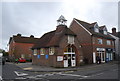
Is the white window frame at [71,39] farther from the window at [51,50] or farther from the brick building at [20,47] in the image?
the brick building at [20,47]

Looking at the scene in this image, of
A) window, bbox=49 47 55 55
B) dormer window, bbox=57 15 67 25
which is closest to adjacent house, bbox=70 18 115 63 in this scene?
dormer window, bbox=57 15 67 25

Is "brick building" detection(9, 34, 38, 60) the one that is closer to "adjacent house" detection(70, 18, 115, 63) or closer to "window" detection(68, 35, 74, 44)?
"adjacent house" detection(70, 18, 115, 63)

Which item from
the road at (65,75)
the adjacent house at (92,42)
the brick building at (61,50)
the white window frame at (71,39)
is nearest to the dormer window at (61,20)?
the brick building at (61,50)

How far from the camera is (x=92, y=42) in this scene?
27.3 meters

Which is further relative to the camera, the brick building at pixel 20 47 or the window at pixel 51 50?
the brick building at pixel 20 47

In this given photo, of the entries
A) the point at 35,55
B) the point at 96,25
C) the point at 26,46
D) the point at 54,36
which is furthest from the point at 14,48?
the point at 96,25

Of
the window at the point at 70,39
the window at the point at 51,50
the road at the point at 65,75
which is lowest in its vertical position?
the road at the point at 65,75

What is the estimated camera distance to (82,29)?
29.4 metres

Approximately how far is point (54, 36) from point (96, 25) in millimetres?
13296

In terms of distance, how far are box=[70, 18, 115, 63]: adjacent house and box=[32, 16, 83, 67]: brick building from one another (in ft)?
16.9

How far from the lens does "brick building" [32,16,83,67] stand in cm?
2058

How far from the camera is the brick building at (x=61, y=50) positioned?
20.6 meters

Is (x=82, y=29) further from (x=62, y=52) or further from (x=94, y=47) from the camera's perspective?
(x=62, y=52)

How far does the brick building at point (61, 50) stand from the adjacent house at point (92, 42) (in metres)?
5.16
